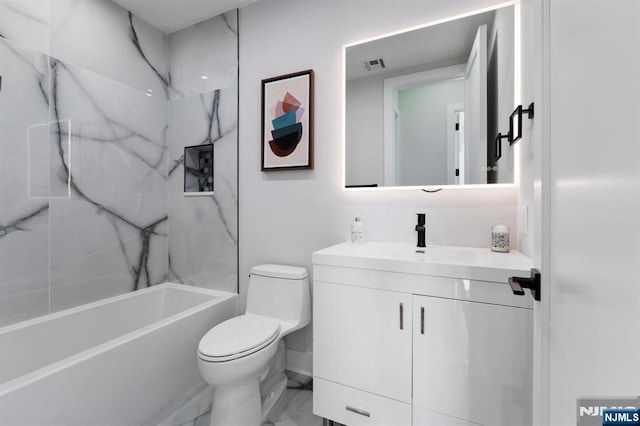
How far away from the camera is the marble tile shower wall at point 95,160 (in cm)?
165

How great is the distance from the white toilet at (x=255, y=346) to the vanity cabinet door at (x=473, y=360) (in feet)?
2.45

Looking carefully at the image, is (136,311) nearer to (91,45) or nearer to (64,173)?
(64,173)

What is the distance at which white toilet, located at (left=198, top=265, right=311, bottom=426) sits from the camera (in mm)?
1374

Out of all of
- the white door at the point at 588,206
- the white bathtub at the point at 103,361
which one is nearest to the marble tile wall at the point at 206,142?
the white bathtub at the point at 103,361

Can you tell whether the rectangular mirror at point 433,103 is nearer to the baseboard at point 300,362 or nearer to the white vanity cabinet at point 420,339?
the white vanity cabinet at point 420,339

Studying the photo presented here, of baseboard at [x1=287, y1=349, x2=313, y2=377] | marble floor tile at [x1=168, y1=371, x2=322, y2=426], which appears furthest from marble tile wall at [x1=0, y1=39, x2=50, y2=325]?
baseboard at [x1=287, y1=349, x2=313, y2=377]

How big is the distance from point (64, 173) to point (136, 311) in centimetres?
106

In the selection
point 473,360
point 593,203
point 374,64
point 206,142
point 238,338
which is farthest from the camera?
point 206,142

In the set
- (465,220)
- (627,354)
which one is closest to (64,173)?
(465,220)

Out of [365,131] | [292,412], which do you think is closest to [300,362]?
[292,412]

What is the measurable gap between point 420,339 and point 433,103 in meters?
1.22

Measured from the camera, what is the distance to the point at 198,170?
2377 mm

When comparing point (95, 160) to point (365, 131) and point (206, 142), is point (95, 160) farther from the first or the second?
point (365, 131)

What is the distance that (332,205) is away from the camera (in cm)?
189
